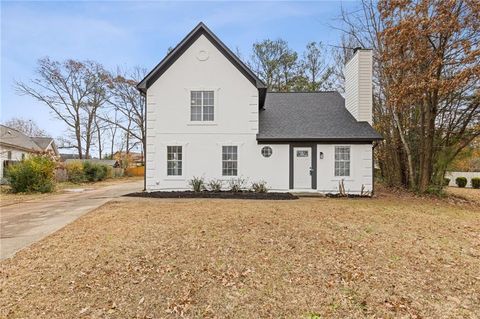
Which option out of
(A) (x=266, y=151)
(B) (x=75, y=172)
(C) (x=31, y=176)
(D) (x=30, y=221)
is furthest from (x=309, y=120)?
(B) (x=75, y=172)

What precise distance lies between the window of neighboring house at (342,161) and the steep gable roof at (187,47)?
461 cm

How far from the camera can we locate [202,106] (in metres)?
14.2

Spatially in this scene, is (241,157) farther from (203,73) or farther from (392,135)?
(392,135)

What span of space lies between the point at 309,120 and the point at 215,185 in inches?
227

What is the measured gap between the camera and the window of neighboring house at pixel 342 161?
13.9m

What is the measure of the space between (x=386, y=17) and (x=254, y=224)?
1232cm

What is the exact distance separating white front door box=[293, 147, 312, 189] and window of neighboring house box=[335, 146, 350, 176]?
4.10ft

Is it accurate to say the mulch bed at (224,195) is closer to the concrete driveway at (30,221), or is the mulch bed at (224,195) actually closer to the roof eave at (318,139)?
the roof eave at (318,139)

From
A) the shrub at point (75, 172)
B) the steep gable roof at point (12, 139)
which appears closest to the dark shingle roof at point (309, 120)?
the shrub at point (75, 172)

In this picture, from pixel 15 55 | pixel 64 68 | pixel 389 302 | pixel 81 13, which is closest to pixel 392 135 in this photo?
pixel 389 302

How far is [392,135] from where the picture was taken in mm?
17750

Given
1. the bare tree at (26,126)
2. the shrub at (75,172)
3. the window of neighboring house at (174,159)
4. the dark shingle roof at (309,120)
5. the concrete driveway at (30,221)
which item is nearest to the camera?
the concrete driveway at (30,221)

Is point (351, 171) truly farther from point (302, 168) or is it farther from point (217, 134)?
point (217, 134)

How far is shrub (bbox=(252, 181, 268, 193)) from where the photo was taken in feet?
45.2
